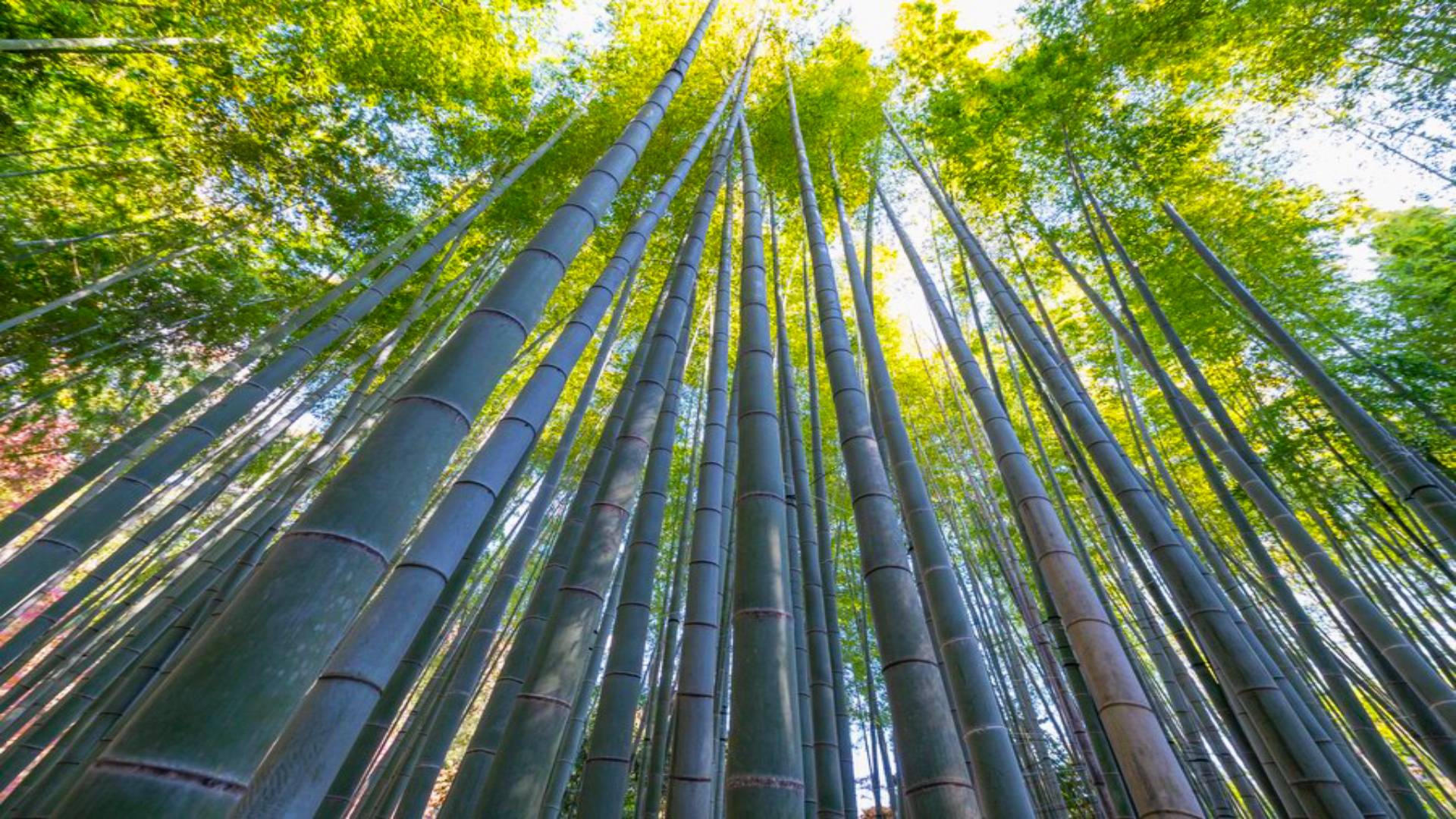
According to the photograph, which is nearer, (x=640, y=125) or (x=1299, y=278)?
(x=640, y=125)

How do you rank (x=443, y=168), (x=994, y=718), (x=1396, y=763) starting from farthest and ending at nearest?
(x=443, y=168), (x=1396, y=763), (x=994, y=718)

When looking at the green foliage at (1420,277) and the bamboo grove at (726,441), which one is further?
the green foliage at (1420,277)

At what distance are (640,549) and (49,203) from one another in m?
7.36

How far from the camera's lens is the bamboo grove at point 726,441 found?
1.27 metres

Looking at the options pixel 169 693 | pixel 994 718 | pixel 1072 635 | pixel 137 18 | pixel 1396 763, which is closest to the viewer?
pixel 169 693

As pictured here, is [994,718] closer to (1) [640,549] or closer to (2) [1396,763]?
(1) [640,549]

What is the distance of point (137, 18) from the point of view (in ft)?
15.7

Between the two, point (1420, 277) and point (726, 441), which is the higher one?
point (1420, 277)

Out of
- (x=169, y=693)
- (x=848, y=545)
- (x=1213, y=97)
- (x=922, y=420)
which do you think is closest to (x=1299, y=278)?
(x=1213, y=97)

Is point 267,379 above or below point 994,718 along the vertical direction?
above

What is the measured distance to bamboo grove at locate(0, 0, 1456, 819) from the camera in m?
1.27

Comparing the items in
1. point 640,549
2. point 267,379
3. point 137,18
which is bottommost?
point 640,549

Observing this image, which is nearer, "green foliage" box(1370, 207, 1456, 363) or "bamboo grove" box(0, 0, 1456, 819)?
"bamboo grove" box(0, 0, 1456, 819)

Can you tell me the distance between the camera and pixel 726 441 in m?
2.76
